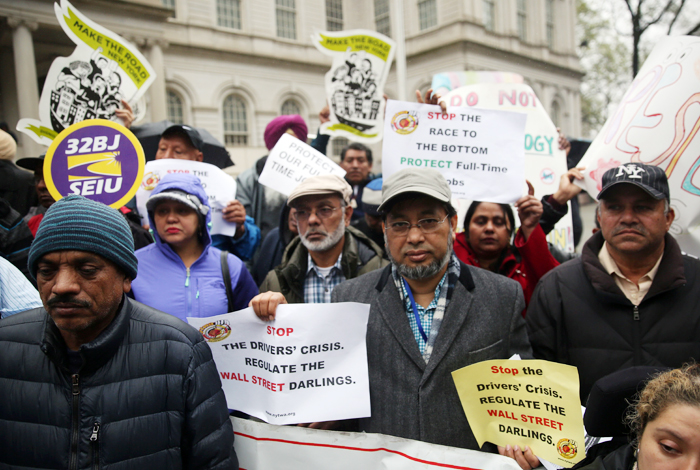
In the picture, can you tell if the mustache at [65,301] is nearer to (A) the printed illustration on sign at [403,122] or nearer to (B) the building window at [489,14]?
(A) the printed illustration on sign at [403,122]

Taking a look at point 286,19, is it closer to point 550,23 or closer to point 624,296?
point 550,23

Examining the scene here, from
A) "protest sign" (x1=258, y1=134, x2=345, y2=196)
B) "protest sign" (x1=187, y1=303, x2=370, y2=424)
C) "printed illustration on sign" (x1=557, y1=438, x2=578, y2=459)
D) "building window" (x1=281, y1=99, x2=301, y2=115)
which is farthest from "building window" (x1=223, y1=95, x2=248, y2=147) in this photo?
"printed illustration on sign" (x1=557, y1=438, x2=578, y2=459)

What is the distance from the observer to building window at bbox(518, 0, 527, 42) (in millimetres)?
27938

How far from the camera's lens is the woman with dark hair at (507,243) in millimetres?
2951

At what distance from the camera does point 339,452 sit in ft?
6.54

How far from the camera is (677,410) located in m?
1.43

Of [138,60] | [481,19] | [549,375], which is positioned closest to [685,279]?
[549,375]

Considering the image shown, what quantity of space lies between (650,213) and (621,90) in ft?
125

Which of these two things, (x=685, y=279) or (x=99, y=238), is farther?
(x=685, y=279)

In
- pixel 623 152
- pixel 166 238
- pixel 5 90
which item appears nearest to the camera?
pixel 166 238

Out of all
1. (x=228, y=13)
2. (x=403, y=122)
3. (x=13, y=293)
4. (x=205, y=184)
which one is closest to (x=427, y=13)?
(x=228, y=13)

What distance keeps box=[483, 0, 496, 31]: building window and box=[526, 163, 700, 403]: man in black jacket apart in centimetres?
2582

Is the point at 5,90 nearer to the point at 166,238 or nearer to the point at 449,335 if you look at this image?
the point at 166,238

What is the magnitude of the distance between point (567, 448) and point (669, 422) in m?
0.42
